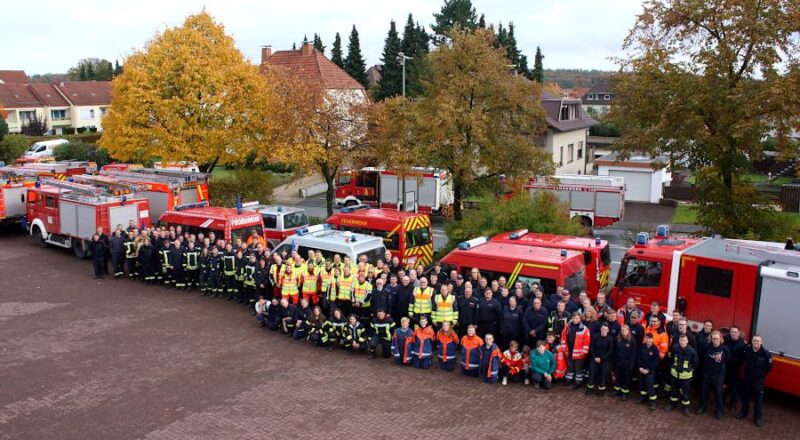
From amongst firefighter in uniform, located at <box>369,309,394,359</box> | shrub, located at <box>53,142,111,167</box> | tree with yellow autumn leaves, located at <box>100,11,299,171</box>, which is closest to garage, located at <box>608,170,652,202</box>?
tree with yellow autumn leaves, located at <box>100,11,299,171</box>

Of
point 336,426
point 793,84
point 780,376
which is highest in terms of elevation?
point 793,84

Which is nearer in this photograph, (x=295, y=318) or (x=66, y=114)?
(x=295, y=318)

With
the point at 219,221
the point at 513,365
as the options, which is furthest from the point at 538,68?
the point at 513,365

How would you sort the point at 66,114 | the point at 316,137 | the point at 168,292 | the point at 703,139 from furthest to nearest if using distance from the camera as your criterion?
1. the point at 66,114
2. the point at 316,137
3. the point at 168,292
4. the point at 703,139

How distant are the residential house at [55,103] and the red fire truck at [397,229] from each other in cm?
5974

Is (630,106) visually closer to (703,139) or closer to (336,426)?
(703,139)

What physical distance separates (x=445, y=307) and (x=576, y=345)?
2.69 m

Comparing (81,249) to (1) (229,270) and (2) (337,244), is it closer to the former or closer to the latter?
(1) (229,270)

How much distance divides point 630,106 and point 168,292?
44.0 ft

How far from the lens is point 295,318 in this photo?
1468 centimetres

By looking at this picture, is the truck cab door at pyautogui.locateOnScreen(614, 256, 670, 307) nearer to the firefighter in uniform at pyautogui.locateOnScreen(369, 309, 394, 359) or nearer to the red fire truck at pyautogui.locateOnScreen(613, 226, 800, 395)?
the red fire truck at pyautogui.locateOnScreen(613, 226, 800, 395)

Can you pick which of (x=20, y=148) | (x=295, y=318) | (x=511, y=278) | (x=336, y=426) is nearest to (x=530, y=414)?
(x=336, y=426)

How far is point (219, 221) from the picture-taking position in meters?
20.0

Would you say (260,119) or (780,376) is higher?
(260,119)
